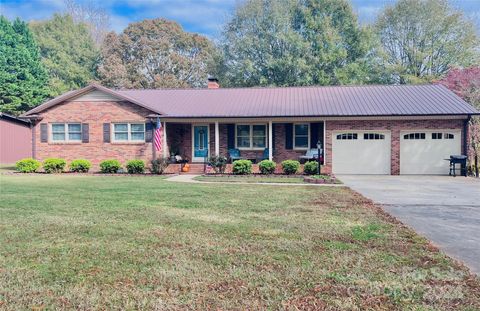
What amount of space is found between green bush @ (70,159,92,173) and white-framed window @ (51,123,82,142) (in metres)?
1.52

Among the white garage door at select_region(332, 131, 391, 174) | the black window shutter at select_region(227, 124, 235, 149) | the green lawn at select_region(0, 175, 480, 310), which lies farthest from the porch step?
the green lawn at select_region(0, 175, 480, 310)

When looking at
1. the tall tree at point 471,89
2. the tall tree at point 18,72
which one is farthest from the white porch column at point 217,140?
the tall tree at point 18,72

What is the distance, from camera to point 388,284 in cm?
361

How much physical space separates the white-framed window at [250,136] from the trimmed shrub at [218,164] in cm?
254

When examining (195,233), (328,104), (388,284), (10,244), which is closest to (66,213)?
(10,244)

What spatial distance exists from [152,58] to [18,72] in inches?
474

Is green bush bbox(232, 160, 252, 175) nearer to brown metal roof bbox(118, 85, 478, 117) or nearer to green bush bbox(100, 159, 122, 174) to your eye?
brown metal roof bbox(118, 85, 478, 117)

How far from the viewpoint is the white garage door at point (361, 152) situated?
17172 mm

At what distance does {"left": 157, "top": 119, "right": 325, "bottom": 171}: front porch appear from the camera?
18.8 metres

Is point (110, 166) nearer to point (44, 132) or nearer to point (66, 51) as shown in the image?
point (44, 132)

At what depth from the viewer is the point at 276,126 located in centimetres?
1911

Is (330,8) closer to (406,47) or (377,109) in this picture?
(406,47)

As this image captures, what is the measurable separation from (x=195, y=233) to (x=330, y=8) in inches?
1236

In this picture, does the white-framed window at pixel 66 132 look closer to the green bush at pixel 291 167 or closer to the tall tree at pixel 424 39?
the green bush at pixel 291 167
